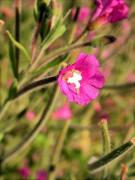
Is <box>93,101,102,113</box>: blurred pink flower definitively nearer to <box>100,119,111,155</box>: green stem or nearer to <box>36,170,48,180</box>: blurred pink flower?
<box>36,170,48,180</box>: blurred pink flower

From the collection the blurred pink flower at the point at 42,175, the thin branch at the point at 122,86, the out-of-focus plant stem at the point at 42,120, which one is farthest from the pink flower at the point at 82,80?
the blurred pink flower at the point at 42,175

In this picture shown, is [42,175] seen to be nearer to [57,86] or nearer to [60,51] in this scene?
[57,86]

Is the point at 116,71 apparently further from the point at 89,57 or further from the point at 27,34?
the point at 89,57

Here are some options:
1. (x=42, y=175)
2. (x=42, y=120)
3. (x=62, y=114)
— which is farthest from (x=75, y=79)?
(x=62, y=114)

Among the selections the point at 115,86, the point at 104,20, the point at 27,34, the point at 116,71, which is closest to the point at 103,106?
the point at 116,71

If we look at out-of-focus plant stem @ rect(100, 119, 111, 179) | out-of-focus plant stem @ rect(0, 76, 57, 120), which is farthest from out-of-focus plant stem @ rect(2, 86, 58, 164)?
out-of-focus plant stem @ rect(100, 119, 111, 179)

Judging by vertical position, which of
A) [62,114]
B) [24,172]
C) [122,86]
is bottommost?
[62,114]
